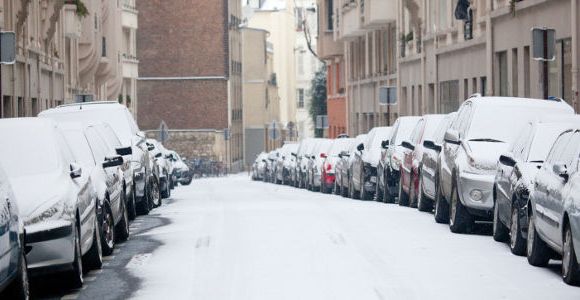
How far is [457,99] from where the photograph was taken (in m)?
45.4

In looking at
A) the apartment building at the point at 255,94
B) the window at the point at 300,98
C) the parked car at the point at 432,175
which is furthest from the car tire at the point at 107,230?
the window at the point at 300,98

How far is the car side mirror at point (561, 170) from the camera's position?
1402 centimetres

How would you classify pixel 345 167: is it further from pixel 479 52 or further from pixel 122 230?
pixel 122 230

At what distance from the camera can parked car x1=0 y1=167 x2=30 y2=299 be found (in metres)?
11.2

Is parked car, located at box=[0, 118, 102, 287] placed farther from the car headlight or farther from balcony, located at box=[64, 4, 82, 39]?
balcony, located at box=[64, 4, 82, 39]

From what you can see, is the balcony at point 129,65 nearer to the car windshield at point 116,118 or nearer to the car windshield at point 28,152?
the car windshield at point 116,118

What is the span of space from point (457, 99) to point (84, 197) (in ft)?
103

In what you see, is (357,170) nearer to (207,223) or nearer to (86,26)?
(207,223)

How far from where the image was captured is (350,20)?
6856cm

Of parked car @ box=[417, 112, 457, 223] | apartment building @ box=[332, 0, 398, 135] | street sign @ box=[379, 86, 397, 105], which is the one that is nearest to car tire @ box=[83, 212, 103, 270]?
parked car @ box=[417, 112, 457, 223]

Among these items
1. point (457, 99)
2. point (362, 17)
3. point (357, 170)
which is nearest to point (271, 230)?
point (357, 170)

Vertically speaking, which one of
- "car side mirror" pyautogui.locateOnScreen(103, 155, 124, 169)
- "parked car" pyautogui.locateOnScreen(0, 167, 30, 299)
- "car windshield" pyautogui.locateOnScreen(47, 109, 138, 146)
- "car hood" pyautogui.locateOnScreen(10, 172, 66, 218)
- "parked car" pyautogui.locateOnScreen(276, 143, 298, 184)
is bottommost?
"parked car" pyautogui.locateOnScreen(276, 143, 298, 184)

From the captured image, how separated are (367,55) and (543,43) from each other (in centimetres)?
4365

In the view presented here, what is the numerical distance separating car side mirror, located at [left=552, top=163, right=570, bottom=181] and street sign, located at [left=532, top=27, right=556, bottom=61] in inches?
424
